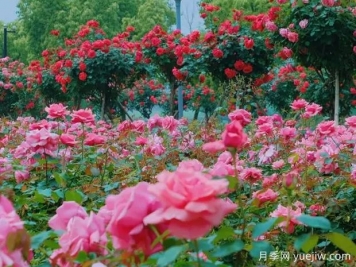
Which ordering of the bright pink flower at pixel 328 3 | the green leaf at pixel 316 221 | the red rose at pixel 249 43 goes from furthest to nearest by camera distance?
1. the red rose at pixel 249 43
2. the bright pink flower at pixel 328 3
3. the green leaf at pixel 316 221

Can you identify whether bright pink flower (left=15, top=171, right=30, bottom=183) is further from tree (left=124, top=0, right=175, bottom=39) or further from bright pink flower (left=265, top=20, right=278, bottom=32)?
tree (left=124, top=0, right=175, bottom=39)

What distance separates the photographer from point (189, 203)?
698 millimetres

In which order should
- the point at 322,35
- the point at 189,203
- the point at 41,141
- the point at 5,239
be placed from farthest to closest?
the point at 322,35 → the point at 41,141 → the point at 5,239 → the point at 189,203

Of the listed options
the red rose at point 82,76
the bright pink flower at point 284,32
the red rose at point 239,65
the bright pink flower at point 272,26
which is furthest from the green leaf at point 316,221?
the red rose at point 82,76

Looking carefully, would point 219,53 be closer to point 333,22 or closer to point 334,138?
point 333,22

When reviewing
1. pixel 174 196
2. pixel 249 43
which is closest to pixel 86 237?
pixel 174 196

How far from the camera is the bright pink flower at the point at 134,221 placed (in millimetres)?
772

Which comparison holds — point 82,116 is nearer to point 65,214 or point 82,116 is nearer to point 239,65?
point 65,214

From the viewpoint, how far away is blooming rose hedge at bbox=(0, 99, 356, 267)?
769 millimetres

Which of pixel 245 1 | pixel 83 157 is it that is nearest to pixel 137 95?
pixel 245 1

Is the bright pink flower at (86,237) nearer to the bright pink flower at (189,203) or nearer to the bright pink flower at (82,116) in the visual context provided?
the bright pink flower at (189,203)

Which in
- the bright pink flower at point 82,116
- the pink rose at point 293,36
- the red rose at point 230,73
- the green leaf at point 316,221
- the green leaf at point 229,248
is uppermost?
the green leaf at point 316,221

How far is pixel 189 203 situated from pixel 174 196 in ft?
0.06

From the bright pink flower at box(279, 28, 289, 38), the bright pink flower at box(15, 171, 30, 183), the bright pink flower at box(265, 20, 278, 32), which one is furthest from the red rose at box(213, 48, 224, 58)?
the bright pink flower at box(15, 171, 30, 183)
